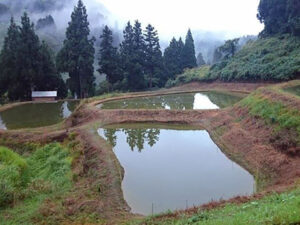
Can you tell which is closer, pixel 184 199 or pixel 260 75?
pixel 184 199

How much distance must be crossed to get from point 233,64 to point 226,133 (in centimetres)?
2264

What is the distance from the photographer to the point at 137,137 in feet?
53.4

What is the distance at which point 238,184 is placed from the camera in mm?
10062

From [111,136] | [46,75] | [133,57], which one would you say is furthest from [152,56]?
[111,136]

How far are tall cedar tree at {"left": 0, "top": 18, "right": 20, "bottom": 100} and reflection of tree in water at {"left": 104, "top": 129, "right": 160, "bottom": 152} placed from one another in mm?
18346

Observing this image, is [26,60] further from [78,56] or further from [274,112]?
[274,112]

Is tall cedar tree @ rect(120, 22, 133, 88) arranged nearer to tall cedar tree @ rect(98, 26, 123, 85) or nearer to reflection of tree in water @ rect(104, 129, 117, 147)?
tall cedar tree @ rect(98, 26, 123, 85)

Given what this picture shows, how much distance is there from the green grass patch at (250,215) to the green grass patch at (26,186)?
3.15 meters

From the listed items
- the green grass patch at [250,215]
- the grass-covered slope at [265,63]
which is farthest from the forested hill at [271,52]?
the green grass patch at [250,215]

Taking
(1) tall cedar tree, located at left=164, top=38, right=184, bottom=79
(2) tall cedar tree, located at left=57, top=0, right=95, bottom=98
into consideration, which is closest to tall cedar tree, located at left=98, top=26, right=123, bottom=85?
(2) tall cedar tree, located at left=57, top=0, right=95, bottom=98

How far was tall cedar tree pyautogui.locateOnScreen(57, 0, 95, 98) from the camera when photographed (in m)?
33.1

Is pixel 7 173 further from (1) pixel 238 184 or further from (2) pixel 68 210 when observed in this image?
(1) pixel 238 184

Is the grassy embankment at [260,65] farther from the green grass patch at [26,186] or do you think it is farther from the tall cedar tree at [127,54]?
the green grass patch at [26,186]

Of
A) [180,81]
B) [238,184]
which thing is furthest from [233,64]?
[238,184]
